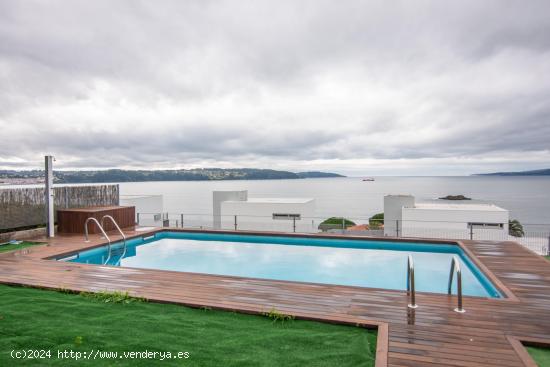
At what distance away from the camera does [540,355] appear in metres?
3.06

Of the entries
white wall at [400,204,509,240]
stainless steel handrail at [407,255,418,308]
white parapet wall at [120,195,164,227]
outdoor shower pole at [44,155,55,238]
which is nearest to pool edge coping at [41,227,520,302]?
stainless steel handrail at [407,255,418,308]

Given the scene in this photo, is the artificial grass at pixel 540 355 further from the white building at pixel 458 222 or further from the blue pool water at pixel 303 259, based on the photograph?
the white building at pixel 458 222

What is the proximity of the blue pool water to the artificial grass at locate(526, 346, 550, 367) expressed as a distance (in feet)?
9.00

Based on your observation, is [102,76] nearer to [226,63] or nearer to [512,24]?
[226,63]

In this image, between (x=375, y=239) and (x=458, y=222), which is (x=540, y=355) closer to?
(x=375, y=239)

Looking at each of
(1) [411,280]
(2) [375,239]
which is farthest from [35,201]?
(1) [411,280]

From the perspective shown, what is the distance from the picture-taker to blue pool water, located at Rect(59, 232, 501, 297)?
7.16 m

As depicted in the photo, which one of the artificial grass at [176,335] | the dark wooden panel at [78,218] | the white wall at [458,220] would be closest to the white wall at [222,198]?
the white wall at [458,220]

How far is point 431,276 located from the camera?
7285 millimetres

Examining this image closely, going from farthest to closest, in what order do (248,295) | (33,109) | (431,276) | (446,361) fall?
(33,109)
(431,276)
(248,295)
(446,361)

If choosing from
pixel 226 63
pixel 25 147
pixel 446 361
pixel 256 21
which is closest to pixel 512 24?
pixel 256 21

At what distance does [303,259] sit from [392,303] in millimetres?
4616

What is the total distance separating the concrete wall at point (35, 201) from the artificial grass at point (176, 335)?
594 centimetres

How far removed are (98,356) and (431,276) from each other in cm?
648
